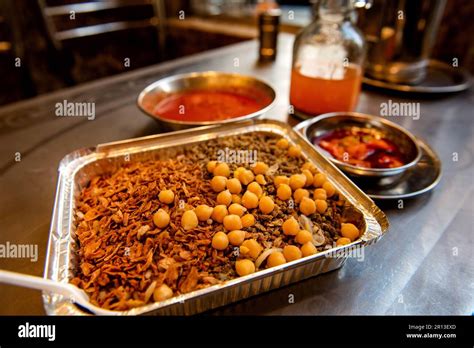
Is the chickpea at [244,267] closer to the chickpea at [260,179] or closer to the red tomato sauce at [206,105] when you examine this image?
the chickpea at [260,179]

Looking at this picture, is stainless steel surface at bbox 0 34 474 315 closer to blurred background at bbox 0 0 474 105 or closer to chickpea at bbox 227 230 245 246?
chickpea at bbox 227 230 245 246

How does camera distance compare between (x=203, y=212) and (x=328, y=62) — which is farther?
(x=328, y=62)

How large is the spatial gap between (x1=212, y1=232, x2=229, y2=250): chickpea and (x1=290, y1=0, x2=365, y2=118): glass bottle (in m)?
0.96

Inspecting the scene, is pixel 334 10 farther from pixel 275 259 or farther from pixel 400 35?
pixel 275 259

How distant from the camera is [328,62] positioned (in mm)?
1510

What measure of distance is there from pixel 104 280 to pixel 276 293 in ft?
1.43

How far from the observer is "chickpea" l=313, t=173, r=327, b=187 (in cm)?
105

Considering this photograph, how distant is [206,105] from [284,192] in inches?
30.1

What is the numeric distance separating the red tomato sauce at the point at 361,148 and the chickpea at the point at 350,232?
14.5 inches

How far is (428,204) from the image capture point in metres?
1.14

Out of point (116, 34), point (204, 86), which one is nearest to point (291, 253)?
point (204, 86)

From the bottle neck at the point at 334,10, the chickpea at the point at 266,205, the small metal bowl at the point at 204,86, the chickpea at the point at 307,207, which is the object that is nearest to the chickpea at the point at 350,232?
the chickpea at the point at 307,207

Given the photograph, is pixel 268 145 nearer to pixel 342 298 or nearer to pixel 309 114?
pixel 309 114

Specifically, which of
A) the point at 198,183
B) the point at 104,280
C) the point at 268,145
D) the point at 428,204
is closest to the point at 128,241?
the point at 104,280
